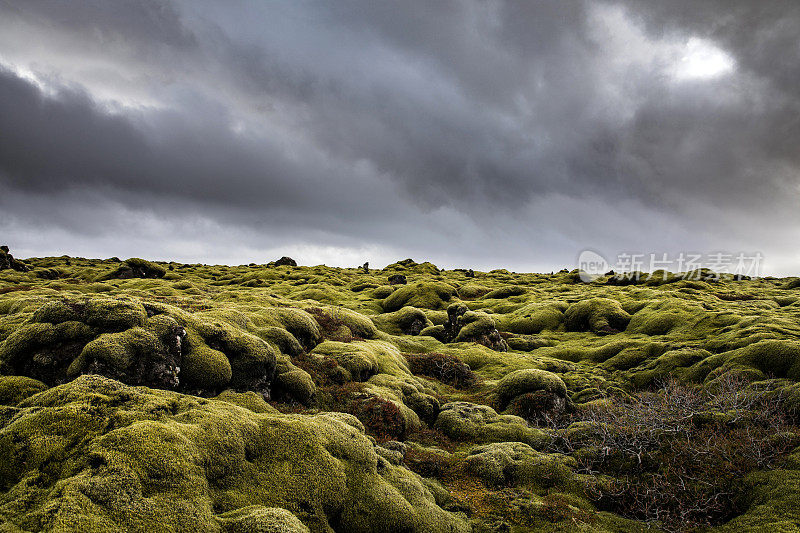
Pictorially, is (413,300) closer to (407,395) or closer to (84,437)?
(407,395)

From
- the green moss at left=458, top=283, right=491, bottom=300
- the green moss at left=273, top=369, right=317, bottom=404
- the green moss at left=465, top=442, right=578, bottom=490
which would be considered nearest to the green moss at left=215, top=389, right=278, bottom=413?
the green moss at left=273, top=369, right=317, bottom=404

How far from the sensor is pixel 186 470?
775cm

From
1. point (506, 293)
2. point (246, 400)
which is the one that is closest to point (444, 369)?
point (246, 400)

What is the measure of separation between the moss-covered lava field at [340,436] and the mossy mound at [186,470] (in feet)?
0.11

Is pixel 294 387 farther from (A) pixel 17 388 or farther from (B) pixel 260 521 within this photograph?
(B) pixel 260 521

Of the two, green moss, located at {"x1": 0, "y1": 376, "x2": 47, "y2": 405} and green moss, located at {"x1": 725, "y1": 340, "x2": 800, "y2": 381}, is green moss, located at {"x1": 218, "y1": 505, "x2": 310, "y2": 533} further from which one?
green moss, located at {"x1": 725, "y1": 340, "x2": 800, "y2": 381}

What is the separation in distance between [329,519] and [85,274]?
10735cm

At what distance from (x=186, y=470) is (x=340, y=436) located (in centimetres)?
392

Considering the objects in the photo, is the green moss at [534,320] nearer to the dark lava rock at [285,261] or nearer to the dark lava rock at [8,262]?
the dark lava rock at [8,262]

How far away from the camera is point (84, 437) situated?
303 inches

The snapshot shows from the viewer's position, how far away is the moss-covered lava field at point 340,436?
7.32 m

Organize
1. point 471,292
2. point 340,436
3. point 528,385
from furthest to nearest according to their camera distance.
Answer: point 471,292
point 528,385
point 340,436

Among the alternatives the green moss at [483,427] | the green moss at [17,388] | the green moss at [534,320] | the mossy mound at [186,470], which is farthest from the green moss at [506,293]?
the green moss at [17,388]

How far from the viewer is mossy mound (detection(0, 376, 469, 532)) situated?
21.5 feet
